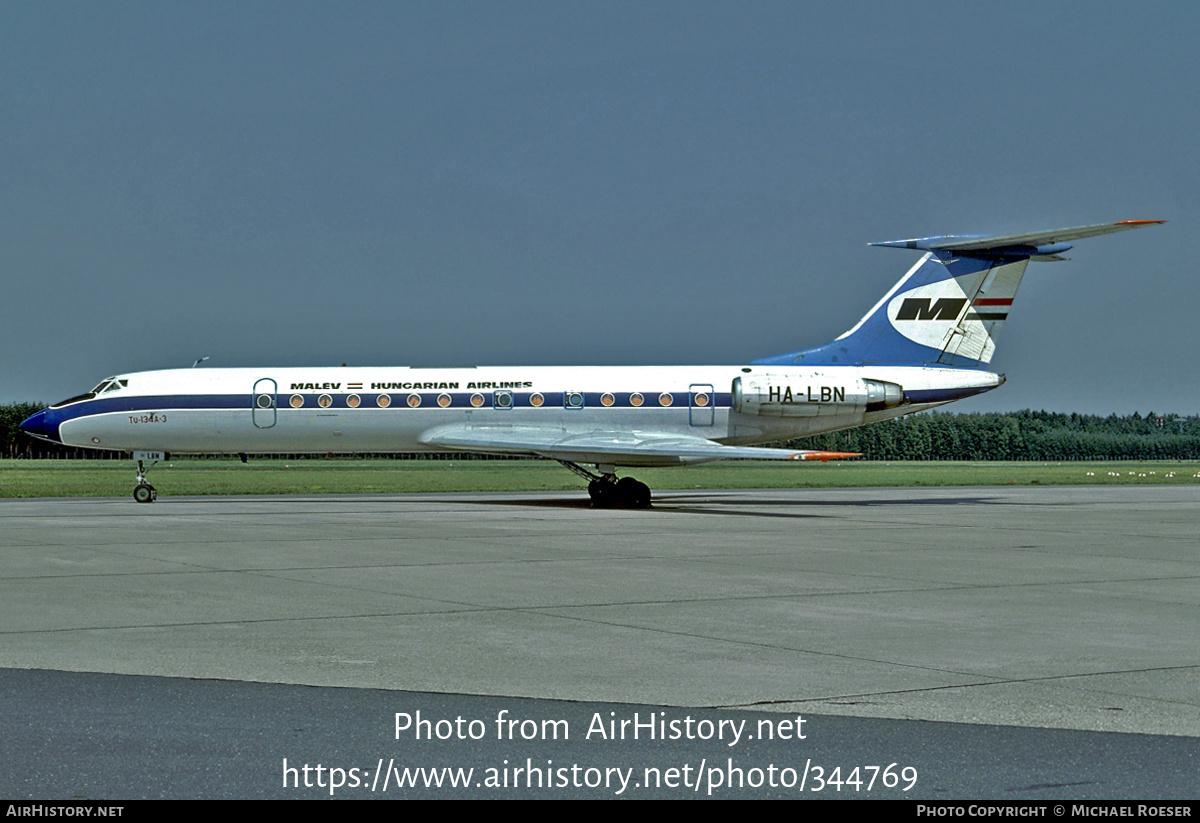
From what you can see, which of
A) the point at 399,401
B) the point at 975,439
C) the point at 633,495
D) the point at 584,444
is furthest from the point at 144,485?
the point at 975,439

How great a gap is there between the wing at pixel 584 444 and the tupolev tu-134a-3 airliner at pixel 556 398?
0.07 m

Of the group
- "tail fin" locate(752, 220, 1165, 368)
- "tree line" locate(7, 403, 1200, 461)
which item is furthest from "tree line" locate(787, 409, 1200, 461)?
"tail fin" locate(752, 220, 1165, 368)

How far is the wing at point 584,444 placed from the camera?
29766 mm

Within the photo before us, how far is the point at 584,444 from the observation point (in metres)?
30.9

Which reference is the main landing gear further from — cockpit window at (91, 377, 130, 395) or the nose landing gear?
cockpit window at (91, 377, 130, 395)

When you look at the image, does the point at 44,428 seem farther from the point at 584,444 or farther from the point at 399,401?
the point at 584,444

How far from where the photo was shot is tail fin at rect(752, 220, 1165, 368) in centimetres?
3309

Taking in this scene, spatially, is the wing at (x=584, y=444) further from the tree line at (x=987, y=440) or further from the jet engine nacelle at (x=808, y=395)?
the tree line at (x=987, y=440)

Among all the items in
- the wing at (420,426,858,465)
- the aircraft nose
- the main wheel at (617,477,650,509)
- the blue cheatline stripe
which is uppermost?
the blue cheatline stripe

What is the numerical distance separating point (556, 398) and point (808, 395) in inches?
244

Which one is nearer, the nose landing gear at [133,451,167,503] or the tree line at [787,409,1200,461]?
the nose landing gear at [133,451,167,503]

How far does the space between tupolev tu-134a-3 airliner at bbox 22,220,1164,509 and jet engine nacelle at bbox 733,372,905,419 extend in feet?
0.08
